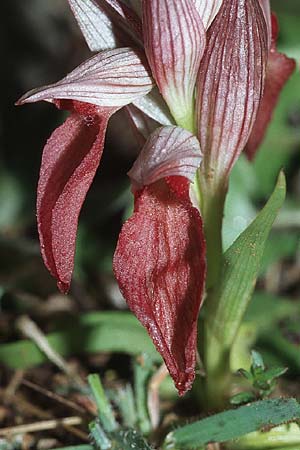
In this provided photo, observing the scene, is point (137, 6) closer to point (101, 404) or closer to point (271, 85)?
point (271, 85)

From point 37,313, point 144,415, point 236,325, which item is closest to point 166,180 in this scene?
point 236,325

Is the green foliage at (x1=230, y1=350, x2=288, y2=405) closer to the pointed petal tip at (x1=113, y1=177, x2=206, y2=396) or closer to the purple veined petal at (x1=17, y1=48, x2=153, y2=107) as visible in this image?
the pointed petal tip at (x1=113, y1=177, x2=206, y2=396)

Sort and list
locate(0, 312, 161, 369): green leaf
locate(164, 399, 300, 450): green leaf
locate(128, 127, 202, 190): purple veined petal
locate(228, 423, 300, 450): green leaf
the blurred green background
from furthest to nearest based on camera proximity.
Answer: the blurred green background → locate(0, 312, 161, 369): green leaf → locate(228, 423, 300, 450): green leaf → locate(164, 399, 300, 450): green leaf → locate(128, 127, 202, 190): purple veined petal

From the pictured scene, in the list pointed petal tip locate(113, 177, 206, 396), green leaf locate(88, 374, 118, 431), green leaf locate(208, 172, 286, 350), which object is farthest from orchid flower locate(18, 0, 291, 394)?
green leaf locate(88, 374, 118, 431)

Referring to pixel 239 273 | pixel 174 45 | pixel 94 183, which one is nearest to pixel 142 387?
pixel 239 273

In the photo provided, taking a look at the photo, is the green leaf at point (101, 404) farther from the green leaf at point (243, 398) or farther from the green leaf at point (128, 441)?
the green leaf at point (243, 398)

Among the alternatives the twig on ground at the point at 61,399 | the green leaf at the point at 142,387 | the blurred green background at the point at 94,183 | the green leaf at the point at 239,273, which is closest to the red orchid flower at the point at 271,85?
the blurred green background at the point at 94,183
